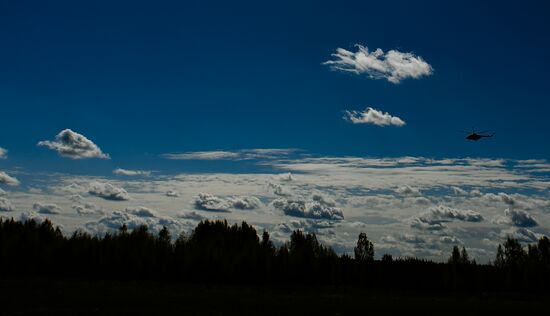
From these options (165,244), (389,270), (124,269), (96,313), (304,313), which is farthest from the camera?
(389,270)

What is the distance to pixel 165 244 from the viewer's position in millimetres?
117875

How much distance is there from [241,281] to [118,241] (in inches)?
1108

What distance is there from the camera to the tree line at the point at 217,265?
99688 millimetres

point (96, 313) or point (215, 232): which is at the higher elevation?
point (215, 232)

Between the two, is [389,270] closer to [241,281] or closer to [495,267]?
[495,267]

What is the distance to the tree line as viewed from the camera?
99688 millimetres

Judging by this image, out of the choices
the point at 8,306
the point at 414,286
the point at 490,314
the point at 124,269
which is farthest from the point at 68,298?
the point at 414,286

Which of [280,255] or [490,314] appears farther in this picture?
[280,255]

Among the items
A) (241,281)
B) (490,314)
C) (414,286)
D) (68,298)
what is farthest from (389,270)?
(68,298)

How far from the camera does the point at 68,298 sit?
44.2 metres

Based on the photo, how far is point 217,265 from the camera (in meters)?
107

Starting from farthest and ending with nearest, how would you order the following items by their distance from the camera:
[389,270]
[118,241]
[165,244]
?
[389,270], [165,244], [118,241]

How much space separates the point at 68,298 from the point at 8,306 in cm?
737

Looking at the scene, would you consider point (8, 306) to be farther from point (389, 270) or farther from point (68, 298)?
point (389, 270)
